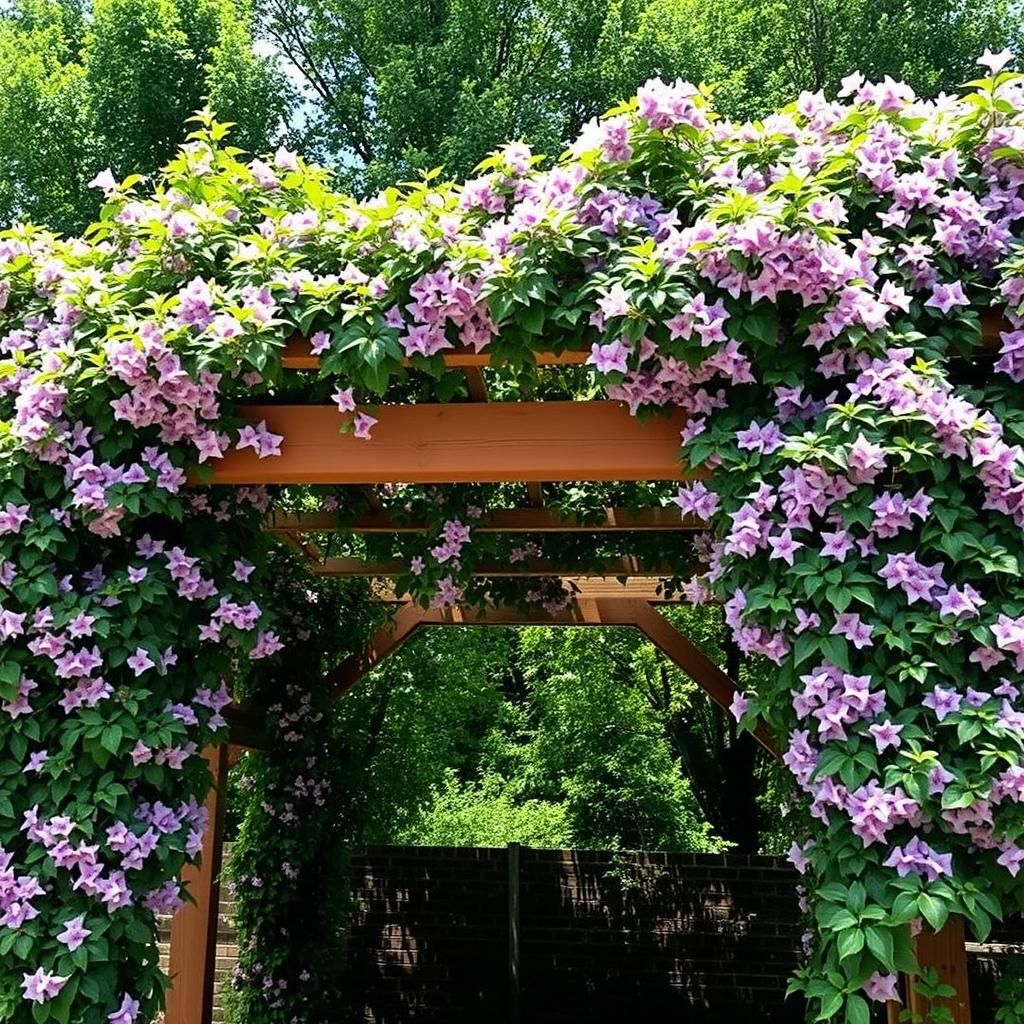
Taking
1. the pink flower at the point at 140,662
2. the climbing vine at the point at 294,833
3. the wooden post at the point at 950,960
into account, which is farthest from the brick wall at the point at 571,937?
the pink flower at the point at 140,662

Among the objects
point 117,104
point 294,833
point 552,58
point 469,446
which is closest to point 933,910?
point 469,446

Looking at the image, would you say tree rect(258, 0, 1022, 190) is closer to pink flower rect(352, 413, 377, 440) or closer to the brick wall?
the brick wall

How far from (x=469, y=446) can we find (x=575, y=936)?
14.1 ft

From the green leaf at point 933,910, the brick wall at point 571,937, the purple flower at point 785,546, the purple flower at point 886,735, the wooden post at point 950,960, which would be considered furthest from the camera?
the brick wall at point 571,937

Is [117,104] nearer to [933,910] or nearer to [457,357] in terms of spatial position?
[457,357]

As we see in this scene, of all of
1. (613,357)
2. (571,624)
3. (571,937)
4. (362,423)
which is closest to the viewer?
(613,357)

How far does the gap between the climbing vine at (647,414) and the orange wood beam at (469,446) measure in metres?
0.06

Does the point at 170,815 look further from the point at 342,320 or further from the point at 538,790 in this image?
the point at 538,790

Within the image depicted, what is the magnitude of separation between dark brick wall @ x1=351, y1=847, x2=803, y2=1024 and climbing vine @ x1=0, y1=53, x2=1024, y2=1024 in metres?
3.76

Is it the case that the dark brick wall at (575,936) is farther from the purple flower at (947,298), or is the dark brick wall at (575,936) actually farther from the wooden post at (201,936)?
the purple flower at (947,298)

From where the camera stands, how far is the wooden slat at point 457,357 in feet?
7.73

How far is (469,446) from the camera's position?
2.47 m

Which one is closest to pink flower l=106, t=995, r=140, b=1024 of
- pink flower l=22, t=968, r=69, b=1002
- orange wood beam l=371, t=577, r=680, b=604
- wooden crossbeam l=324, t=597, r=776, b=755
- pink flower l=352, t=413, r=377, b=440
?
pink flower l=22, t=968, r=69, b=1002

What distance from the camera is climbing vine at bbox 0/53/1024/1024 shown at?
6.51 feet
